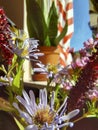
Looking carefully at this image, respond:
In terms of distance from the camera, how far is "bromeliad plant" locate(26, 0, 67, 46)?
57.3 inches

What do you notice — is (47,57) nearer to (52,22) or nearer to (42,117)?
(52,22)

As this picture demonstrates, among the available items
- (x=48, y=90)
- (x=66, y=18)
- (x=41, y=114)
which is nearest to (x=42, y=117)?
(x=41, y=114)

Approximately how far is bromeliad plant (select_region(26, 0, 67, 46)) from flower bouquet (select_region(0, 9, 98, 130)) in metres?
0.86

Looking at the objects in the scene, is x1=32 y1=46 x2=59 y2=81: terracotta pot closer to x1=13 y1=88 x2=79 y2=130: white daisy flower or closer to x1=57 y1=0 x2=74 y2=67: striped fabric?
x1=57 y1=0 x2=74 y2=67: striped fabric

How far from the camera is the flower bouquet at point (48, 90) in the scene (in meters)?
0.44

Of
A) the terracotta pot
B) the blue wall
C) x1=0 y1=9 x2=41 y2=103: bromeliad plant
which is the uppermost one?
x1=0 y1=9 x2=41 y2=103: bromeliad plant

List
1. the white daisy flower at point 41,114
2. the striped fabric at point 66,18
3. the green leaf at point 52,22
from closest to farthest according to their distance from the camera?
the white daisy flower at point 41,114 < the green leaf at point 52,22 < the striped fabric at point 66,18

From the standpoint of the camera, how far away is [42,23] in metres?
1.46

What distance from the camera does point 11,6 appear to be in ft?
6.18

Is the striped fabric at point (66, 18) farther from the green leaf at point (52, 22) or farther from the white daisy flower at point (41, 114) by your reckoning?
the white daisy flower at point (41, 114)

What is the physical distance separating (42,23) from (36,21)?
0.03 metres

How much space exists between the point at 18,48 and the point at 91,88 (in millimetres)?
127

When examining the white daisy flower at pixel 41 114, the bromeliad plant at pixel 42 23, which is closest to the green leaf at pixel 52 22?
the bromeliad plant at pixel 42 23

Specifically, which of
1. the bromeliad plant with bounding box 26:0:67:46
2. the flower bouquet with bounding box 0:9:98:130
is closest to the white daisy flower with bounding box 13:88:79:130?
the flower bouquet with bounding box 0:9:98:130
